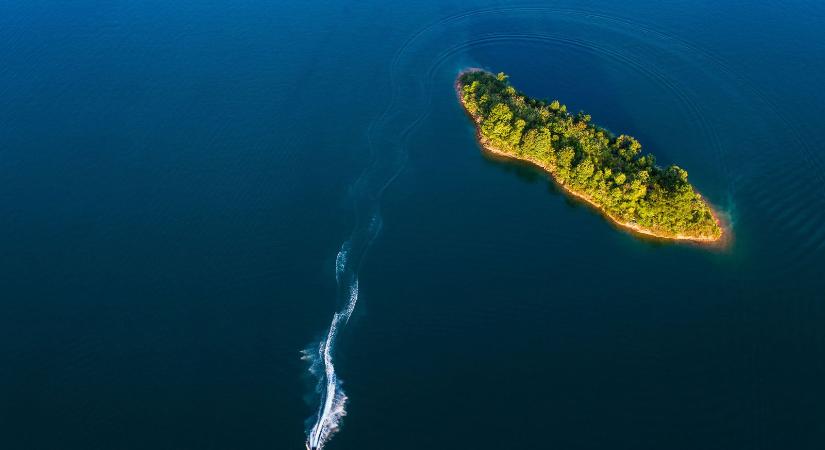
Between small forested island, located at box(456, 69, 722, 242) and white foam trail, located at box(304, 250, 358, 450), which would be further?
small forested island, located at box(456, 69, 722, 242)

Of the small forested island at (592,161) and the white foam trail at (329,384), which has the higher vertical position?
the small forested island at (592,161)

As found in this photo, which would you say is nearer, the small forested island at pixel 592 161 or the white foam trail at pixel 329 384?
the white foam trail at pixel 329 384

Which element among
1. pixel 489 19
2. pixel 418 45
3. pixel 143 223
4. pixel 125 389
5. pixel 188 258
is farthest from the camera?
pixel 489 19

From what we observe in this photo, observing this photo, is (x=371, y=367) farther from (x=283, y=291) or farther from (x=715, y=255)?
(x=715, y=255)

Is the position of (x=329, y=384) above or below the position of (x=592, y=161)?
below

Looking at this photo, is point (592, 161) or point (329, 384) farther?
point (592, 161)

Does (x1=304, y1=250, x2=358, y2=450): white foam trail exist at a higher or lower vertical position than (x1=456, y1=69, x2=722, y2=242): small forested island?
lower

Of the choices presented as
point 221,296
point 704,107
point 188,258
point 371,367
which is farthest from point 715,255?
point 188,258

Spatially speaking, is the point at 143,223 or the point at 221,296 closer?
the point at 221,296
